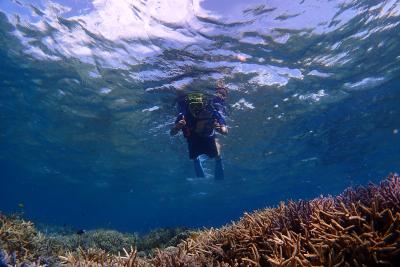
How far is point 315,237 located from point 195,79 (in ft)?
44.1

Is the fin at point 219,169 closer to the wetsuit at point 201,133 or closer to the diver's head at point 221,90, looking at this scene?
the wetsuit at point 201,133

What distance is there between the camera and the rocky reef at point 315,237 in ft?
10.8

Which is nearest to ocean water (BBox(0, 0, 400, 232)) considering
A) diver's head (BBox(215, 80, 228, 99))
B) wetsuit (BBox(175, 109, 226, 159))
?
diver's head (BBox(215, 80, 228, 99))

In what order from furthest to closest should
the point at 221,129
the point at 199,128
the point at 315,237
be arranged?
1. the point at 199,128
2. the point at 221,129
3. the point at 315,237

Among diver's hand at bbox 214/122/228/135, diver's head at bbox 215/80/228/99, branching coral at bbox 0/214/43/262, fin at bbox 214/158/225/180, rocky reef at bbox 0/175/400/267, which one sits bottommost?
rocky reef at bbox 0/175/400/267

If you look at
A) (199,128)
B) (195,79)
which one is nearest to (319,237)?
(199,128)

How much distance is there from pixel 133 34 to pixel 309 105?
538 inches

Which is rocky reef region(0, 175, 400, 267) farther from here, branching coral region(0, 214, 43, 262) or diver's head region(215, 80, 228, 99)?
diver's head region(215, 80, 228, 99)

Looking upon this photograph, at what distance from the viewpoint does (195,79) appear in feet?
53.9

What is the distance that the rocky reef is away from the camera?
10.8ft

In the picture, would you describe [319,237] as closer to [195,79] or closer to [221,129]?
[221,129]

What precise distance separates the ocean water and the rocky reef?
4.83 ft

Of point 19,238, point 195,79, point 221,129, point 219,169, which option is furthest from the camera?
point 195,79

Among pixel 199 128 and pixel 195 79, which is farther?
pixel 195 79
